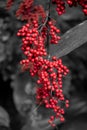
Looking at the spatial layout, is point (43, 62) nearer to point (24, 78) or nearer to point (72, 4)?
point (72, 4)

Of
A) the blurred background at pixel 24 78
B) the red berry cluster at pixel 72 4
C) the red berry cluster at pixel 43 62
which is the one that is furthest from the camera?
the blurred background at pixel 24 78

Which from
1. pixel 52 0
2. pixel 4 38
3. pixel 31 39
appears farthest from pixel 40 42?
pixel 4 38

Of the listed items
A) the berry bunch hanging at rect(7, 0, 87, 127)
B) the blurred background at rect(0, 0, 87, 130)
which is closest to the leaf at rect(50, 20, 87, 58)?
the berry bunch hanging at rect(7, 0, 87, 127)

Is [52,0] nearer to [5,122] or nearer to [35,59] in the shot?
[35,59]

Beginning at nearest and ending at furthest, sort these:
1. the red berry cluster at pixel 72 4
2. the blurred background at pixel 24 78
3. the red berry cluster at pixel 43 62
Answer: the red berry cluster at pixel 43 62, the red berry cluster at pixel 72 4, the blurred background at pixel 24 78

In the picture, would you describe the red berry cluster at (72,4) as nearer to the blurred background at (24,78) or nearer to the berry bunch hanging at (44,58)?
the berry bunch hanging at (44,58)

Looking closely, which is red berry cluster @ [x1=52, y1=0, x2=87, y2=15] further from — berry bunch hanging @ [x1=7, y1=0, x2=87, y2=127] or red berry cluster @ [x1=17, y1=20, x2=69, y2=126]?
red berry cluster @ [x1=17, y1=20, x2=69, y2=126]

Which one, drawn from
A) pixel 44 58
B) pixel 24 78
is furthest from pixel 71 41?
pixel 24 78

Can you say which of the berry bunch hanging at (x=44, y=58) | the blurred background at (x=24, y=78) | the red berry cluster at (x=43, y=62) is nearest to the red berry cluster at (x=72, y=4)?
the berry bunch hanging at (x=44, y=58)

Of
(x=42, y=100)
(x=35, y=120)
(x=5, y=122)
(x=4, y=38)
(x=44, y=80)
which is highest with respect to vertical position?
(x=44, y=80)
